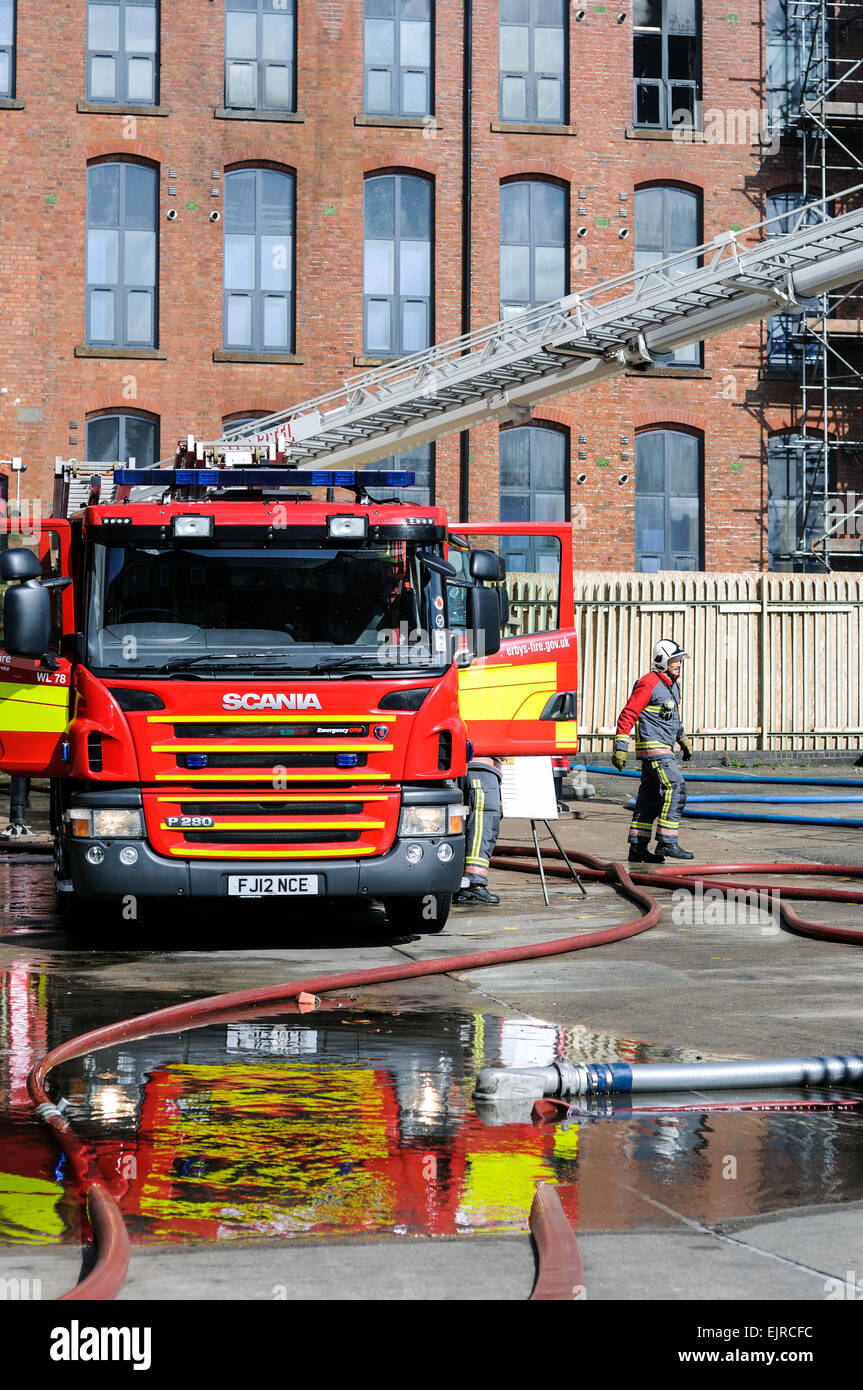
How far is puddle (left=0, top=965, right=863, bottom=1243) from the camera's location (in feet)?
14.6

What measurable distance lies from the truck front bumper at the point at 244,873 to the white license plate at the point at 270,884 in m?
0.01

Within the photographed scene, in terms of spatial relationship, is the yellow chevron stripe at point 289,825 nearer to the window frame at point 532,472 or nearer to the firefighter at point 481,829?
the firefighter at point 481,829

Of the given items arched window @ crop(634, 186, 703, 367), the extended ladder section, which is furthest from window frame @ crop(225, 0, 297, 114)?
the extended ladder section

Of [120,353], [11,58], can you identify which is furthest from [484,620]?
[11,58]

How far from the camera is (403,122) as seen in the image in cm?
2778

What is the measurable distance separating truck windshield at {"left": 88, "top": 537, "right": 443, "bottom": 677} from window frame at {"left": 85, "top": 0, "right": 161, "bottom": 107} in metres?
20.3

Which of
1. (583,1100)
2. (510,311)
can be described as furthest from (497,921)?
→ (510,311)

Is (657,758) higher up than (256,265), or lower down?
lower down

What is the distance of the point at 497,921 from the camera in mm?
10438

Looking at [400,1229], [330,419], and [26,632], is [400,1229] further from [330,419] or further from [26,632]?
[330,419]

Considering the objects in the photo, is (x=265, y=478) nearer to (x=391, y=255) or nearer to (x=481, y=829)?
(x=481, y=829)

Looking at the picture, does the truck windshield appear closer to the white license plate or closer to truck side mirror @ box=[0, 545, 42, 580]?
truck side mirror @ box=[0, 545, 42, 580]

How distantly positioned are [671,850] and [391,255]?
1732 centimetres

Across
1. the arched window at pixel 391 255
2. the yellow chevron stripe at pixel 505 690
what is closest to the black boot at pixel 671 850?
the yellow chevron stripe at pixel 505 690
